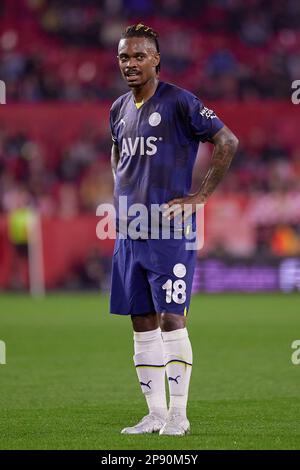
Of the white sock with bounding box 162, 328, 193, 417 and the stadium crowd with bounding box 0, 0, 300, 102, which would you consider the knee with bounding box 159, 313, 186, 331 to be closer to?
the white sock with bounding box 162, 328, 193, 417

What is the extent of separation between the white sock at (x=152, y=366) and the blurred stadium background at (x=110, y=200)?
529mm

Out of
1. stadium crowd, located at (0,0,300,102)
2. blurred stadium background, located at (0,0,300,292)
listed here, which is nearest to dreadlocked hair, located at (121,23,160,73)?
blurred stadium background, located at (0,0,300,292)

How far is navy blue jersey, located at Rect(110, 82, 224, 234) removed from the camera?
6.66m

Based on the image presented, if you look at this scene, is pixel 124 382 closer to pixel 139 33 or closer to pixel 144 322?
pixel 144 322

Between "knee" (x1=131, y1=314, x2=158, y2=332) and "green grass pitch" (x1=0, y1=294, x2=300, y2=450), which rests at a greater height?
"knee" (x1=131, y1=314, x2=158, y2=332)

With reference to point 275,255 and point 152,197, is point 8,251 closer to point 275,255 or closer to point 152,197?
point 275,255

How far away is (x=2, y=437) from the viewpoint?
635cm

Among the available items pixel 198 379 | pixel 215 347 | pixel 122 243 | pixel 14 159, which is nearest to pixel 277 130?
pixel 14 159

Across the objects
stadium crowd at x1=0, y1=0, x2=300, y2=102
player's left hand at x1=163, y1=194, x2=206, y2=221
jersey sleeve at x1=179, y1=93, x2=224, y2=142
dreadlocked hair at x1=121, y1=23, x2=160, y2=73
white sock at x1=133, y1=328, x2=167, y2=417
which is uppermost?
stadium crowd at x1=0, y1=0, x2=300, y2=102

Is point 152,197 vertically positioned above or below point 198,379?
above

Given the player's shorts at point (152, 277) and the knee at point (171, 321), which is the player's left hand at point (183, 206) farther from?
the knee at point (171, 321)

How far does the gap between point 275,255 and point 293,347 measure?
34.1ft

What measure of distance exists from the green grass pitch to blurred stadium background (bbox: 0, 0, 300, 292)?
4.78 metres

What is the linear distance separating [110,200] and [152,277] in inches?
651
